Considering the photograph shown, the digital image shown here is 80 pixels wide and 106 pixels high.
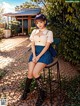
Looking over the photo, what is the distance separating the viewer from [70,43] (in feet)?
23.0

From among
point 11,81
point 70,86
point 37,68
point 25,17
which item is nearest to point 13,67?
point 11,81

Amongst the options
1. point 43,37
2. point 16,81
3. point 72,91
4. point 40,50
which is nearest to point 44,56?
point 40,50

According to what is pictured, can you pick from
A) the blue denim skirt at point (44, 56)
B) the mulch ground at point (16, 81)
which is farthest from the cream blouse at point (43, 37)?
the mulch ground at point (16, 81)

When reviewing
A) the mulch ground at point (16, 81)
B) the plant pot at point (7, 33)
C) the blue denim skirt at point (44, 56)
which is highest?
the blue denim skirt at point (44, 56)

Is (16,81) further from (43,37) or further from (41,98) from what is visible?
(43,37)

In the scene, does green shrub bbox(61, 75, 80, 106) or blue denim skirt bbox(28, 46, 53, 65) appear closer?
blue denim skirt bbox(28, 46, 53, 65)

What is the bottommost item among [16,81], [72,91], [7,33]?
[7,33]

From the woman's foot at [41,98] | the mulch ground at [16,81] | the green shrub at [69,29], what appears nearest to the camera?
the woman's foot at [41,98]

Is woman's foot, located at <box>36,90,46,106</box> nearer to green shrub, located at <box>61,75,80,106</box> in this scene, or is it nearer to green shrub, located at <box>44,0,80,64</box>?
green shrub, located at <box>61,75,80,106</box>

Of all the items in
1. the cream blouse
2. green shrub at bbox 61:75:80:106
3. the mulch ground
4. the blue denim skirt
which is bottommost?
the mulch ground

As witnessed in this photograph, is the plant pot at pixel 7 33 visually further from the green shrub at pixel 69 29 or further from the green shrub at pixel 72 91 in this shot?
the green shrub at pixel 72 91

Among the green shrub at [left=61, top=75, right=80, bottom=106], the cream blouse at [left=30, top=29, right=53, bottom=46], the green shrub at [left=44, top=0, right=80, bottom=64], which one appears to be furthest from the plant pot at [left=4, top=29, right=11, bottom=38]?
the cream blouse at [left=30, top=29, right=53, bottom=46]

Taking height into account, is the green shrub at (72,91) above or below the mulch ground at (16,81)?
above

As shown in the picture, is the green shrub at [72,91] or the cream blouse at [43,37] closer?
the cream blouse at [43,37]
